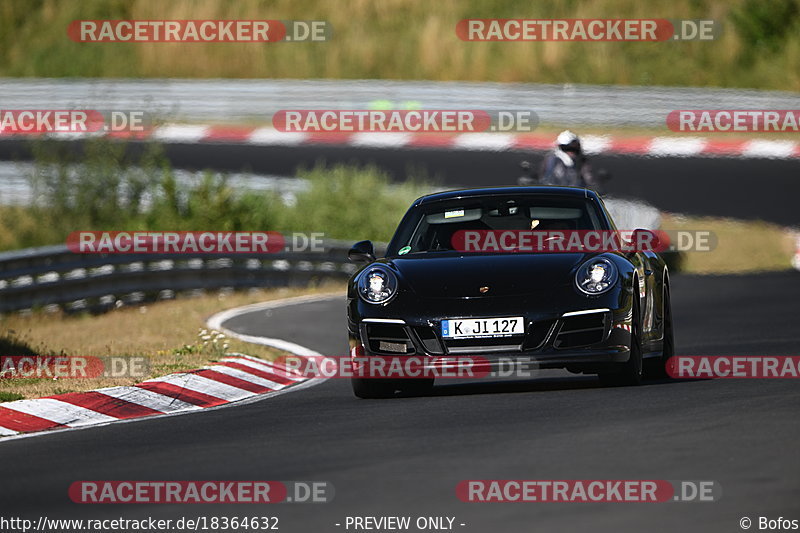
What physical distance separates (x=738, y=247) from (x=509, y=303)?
642 inches

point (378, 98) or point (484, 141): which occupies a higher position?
point (378, 98)

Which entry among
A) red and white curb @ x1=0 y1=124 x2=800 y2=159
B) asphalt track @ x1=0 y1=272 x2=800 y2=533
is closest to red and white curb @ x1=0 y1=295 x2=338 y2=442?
asphalt track @ x1=0 y1=272 x2=800 y2=533

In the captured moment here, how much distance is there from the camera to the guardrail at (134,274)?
1764cm

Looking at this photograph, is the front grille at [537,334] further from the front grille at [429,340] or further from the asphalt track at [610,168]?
the asphalt track at [610,168]

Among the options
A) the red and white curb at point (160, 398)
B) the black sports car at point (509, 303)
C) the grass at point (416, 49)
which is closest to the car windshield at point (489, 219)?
the black sports car at point (509, 303)

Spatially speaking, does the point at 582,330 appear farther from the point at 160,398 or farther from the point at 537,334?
the point at 160,398

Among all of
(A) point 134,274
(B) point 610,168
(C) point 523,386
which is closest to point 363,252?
(C) point 523,386

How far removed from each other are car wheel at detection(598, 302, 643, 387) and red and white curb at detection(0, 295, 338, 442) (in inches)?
95.8

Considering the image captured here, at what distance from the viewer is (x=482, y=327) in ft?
33.3

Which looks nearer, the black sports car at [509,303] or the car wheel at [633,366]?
the black sports car at [509,303]

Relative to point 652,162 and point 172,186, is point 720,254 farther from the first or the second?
point 172,186

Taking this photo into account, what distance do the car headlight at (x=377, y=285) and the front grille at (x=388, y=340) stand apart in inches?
Result: 6.7

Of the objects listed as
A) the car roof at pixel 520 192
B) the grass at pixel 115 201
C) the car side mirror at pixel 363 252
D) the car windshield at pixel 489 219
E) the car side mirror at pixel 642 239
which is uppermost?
the grass at pixel 115 201

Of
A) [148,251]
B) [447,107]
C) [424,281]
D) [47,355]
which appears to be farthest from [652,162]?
[424,281]
